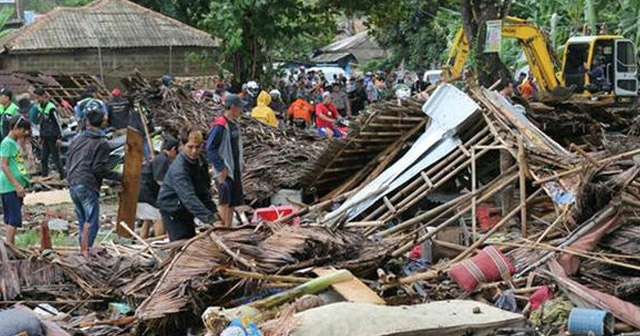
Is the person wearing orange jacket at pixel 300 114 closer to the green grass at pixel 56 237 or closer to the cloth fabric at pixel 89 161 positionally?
the green grass at pixel 56 237

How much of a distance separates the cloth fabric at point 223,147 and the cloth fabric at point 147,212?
3.34ft

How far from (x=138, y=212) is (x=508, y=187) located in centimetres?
435

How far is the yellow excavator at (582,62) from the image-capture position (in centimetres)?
2256

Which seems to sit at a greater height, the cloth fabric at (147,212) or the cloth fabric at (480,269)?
the cloth fabric at (480,269)

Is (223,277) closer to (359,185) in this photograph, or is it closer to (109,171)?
(109,171)

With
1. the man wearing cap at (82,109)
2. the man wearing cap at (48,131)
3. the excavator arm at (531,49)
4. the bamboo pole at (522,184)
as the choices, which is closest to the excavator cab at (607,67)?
the excavator arm at (531,49)

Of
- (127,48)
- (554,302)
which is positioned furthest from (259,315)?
(127,48)

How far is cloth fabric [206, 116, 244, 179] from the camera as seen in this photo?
11078mm

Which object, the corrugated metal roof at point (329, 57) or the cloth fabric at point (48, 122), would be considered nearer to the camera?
the cloth fabric at point (48, 122)

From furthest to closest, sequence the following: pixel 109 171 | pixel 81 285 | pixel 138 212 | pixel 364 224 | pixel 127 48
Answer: pixel 127 48 → pixel 138 212 → pixel 109 171 → pixel 364 224 → pixel 81 285

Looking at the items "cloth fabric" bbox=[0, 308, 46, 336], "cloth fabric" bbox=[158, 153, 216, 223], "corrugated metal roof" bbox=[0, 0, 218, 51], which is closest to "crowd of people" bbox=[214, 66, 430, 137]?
"corrugated metal roof" bbox=[0, 0, 218, 51]

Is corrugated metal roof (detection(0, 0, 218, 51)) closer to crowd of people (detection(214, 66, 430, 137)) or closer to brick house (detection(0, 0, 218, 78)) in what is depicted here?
brick house (detection(0, 0, 218, 78))

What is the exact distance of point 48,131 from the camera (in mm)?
18344

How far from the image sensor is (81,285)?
8891mm
